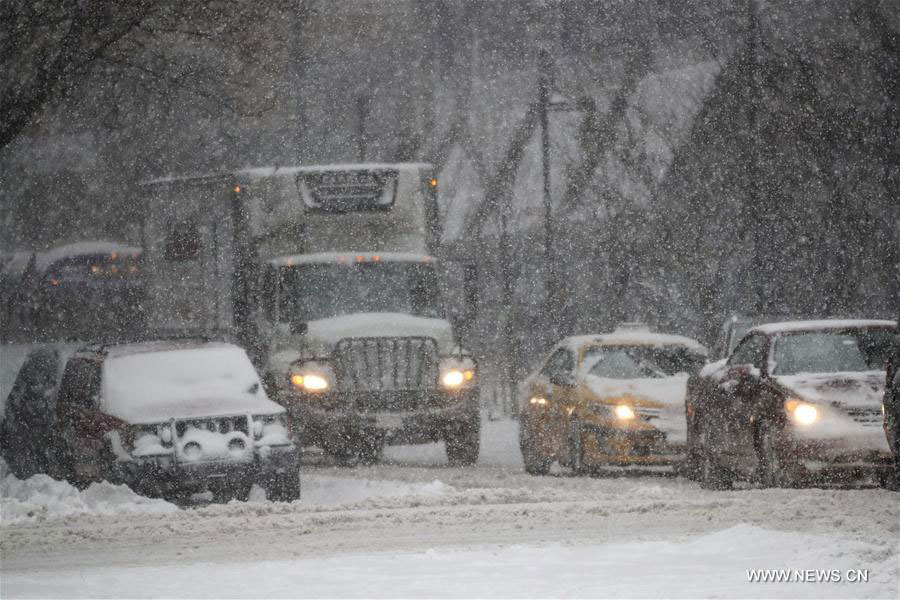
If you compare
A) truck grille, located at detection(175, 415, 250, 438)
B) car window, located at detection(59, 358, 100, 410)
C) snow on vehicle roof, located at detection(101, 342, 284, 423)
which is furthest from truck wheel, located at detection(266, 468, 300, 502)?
car window, located at detection(59, 358, 100, 410)

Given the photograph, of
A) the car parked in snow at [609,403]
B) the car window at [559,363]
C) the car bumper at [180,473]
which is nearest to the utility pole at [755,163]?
the car window at [559,363]

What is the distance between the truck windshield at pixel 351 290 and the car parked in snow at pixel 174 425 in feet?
14.9

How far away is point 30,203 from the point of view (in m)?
43.9

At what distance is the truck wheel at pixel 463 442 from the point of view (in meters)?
21.3

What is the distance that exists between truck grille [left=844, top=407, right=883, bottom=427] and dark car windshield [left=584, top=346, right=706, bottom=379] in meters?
4.92

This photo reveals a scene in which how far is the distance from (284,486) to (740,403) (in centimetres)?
436

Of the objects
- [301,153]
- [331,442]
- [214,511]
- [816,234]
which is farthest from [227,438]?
[301,153]

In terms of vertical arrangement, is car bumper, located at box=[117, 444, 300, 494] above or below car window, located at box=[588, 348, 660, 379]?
below

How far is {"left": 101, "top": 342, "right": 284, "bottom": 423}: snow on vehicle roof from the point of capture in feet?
52.0

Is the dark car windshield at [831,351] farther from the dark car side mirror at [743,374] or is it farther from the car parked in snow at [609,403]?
the car parked in snow at [609,403]

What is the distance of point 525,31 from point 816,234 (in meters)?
14.4

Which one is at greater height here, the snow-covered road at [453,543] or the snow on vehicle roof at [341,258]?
the snow on vehicle roof at [341,258]

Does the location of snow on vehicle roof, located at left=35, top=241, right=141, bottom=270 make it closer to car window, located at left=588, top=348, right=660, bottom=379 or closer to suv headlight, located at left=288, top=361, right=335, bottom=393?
suv headlight, located at left=288, top=361, right=335, bottom=393

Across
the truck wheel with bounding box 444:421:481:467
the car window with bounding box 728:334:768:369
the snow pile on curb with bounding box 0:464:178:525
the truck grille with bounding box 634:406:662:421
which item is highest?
the car window with bounding box 728:334:768:369
